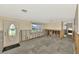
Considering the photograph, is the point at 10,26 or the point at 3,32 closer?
the point at 3,32

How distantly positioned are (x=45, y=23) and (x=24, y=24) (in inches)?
42.7

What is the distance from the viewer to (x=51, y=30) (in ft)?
17.9

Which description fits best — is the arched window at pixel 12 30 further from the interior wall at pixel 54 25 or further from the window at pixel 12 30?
the interior wall at pixel 54 25

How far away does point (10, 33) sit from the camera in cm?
438

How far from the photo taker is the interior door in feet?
13.7

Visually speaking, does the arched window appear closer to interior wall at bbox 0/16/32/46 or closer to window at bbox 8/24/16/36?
window at bbox 8/24/16/36

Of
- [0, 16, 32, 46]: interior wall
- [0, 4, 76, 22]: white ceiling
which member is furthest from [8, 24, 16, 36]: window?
[0, 4, 76, 22]: white ceiling

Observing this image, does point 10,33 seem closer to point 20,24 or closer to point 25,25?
point 20,24

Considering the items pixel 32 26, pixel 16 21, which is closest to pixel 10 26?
pixel 16 21

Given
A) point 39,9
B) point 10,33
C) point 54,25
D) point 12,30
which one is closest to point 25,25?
point 12,30

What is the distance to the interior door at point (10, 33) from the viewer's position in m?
4.18
